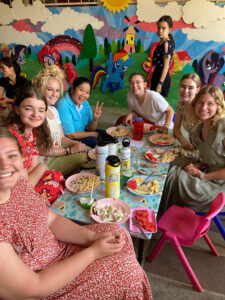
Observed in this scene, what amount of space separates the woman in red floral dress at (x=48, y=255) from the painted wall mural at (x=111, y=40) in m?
3.89

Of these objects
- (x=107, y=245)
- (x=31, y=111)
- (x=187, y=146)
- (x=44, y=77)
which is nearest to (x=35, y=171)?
(x=31, y=111)

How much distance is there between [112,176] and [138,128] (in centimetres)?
100

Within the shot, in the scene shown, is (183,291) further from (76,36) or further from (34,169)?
(76,36)

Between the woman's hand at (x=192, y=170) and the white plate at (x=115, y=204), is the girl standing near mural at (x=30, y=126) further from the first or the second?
the woman's hand at (x=192, y=170)

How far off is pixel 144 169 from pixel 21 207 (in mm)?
1034

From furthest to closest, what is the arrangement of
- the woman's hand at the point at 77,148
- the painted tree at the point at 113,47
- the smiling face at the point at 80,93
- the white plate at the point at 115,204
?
the painted tree at the point at 113,47, the smiling face at the point at 80,93, the woman's hand at the point at 77,148, the white plate at the point at 115,204

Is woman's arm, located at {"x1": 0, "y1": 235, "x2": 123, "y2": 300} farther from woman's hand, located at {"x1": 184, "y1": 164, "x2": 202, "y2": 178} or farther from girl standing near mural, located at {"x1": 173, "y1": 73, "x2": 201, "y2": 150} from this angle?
girl standing near mural, located at {"x1": 173, "y1": 73, "x2": 201, "y2": 150}

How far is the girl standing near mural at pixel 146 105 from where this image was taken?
2762 millimetres

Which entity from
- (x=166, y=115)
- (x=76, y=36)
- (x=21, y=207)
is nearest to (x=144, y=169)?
(x=21, y=207)

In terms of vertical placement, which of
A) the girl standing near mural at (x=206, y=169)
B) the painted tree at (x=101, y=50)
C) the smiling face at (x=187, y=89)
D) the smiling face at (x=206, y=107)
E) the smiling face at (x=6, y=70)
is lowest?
the girl standing near mural at (x=206, y=169)

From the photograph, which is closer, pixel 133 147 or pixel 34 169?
pixel 34 169

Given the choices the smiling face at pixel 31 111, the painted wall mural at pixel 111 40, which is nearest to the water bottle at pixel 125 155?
the smiling face at pixel 31 111

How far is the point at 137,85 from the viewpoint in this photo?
2.76 metres

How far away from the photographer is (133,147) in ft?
7.09
